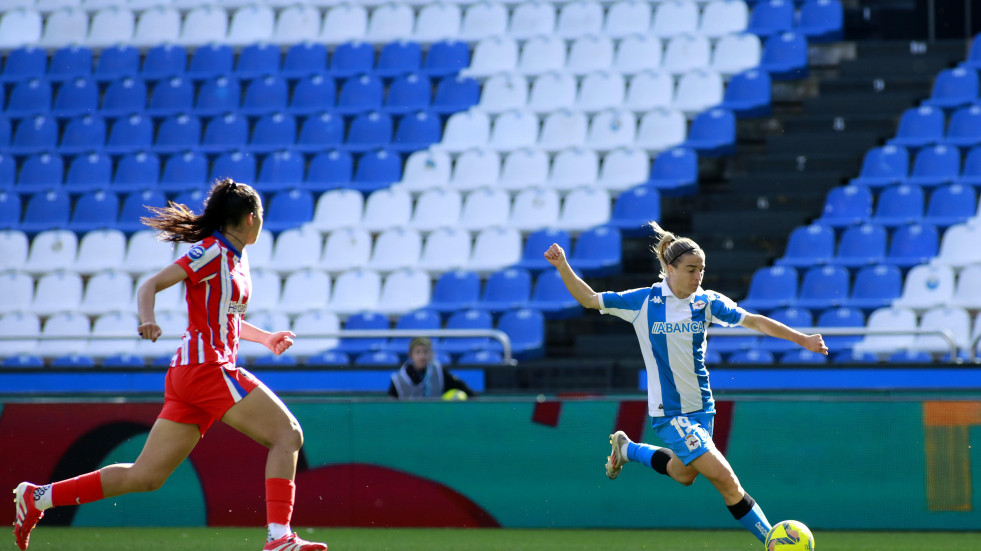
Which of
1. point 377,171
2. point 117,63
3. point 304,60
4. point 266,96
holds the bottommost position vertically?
point 377,171

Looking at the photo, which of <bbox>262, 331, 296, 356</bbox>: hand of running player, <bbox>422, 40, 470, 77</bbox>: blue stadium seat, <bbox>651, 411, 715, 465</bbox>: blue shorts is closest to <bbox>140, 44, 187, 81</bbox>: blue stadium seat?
<bbox>422, 40, 470, 77</bbox>: blue stadium seat

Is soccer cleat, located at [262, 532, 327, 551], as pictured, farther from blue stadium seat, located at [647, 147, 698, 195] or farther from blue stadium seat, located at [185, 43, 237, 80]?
blue stadium seat, located at [185, 43, 237, 80]

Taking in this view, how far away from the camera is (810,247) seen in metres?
12.6

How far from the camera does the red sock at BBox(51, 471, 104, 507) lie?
5.79m

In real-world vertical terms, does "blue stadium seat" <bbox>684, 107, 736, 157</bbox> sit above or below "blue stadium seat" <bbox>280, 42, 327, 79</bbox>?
below

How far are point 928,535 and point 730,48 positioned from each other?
837 cm

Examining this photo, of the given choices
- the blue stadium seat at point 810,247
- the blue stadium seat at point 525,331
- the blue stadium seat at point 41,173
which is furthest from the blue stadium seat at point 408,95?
the blue stadium seat at point 810,247

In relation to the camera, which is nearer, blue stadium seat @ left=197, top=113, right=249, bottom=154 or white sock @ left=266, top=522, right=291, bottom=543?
white sock @ left=266, top=522, right=291, bottom=543

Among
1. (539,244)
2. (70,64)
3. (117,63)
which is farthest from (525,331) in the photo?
(70,64)

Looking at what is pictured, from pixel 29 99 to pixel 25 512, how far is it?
42.1ft

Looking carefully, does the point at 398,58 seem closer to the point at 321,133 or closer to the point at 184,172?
the point at 321,133

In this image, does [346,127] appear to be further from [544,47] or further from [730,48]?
[730,48]

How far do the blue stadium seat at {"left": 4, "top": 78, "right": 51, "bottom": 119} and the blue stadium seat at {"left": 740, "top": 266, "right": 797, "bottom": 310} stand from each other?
1075 cm

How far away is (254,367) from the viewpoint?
37.8 feet
